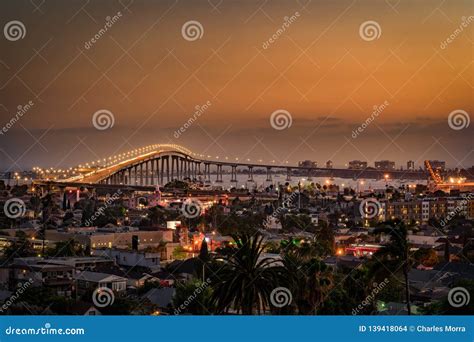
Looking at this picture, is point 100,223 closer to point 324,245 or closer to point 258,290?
point 324,245

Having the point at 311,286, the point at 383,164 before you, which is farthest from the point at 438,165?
the point at 311,286

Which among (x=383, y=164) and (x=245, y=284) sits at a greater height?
(x=383, y=164)

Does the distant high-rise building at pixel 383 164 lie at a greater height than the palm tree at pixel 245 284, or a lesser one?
greater

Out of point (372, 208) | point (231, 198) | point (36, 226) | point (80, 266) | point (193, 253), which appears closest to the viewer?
point (80, 266)

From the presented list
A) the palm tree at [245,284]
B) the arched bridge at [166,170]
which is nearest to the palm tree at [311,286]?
the palm tree at [245,284]

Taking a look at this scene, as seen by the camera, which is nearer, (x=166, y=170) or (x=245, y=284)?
(x=245, y=284)

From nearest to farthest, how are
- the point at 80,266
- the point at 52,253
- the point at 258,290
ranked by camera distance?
the point at 258,290 < the point at 80,266 < the point at 52,253

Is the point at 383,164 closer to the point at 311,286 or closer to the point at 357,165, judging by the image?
the point at 357,165

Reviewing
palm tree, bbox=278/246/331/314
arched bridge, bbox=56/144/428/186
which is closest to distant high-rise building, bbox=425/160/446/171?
arched bridge, bbox=56/144/428/186

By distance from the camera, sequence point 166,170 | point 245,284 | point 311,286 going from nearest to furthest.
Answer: point 245,284, point 311,286, point 166,170

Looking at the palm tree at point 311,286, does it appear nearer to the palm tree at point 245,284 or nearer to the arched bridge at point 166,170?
the palm tree at point 245,284
